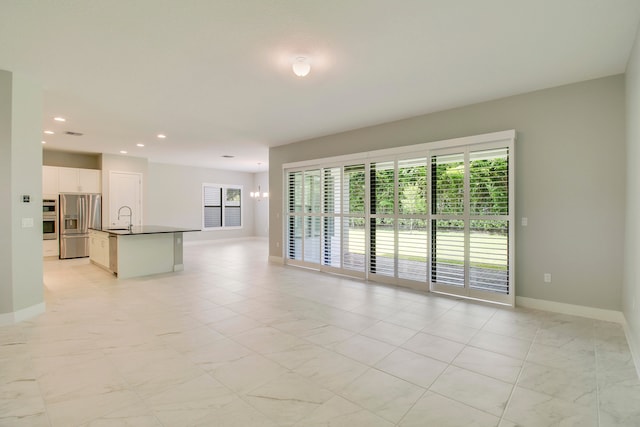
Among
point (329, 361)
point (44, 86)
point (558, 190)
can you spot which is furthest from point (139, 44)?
point (558, 190)

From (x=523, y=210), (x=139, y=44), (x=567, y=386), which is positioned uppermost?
A: (x=139, y=44)

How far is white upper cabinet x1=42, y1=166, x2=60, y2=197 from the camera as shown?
7.45 m

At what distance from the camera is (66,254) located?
766 centimetres

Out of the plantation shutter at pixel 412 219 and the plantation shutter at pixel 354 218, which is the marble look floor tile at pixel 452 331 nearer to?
the plantation shutter at pixel 412 219

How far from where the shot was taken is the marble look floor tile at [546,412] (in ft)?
6.23

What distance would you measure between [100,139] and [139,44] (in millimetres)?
4992

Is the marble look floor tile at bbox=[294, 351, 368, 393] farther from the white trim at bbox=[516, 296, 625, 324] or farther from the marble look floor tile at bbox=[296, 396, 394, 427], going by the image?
the white trim at bbox=[516, 296, 625, 324]

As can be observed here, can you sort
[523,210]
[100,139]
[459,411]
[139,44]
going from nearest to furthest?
1. [459,411]
2. [139,44]
3. [523,210]
4. [100,139]

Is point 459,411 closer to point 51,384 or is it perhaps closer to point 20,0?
point 51,384

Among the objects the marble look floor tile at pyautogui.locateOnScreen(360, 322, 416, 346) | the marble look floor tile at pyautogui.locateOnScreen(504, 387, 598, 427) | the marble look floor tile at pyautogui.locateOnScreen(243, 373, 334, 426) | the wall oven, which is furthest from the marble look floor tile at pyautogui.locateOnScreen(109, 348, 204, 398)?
the wall oven

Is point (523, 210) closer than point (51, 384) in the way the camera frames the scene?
No

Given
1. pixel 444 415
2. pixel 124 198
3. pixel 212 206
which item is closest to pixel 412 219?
pixel 444 415

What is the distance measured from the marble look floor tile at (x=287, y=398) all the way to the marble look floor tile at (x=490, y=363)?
1239mm

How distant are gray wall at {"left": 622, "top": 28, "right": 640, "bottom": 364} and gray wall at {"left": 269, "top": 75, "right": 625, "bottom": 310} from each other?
259 millimetres
